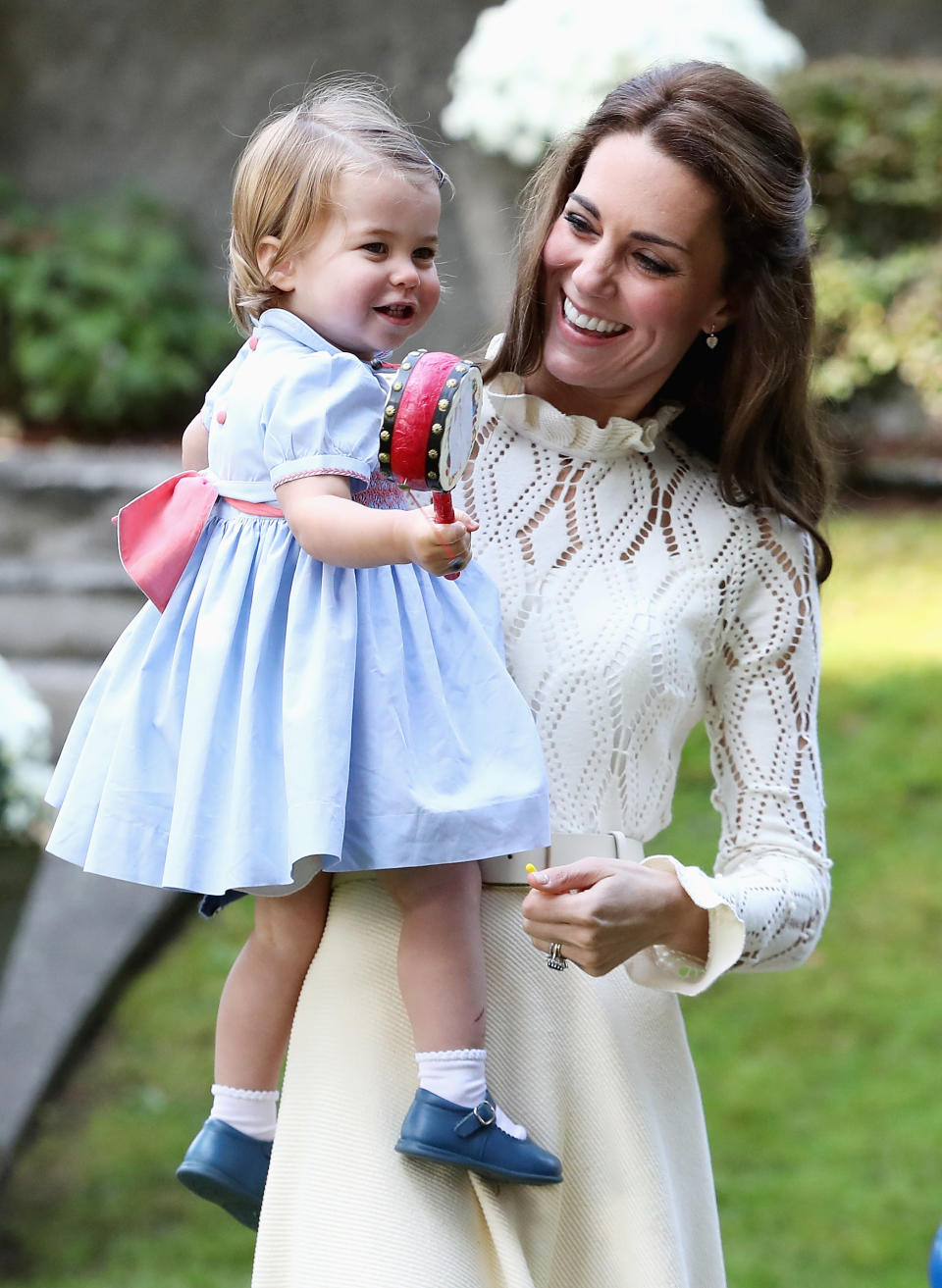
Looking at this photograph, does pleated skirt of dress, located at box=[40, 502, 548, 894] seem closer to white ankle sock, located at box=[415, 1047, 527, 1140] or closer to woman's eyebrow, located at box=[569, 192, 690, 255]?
white ankle sock, located at box=[415, 1047, 527, 1140]

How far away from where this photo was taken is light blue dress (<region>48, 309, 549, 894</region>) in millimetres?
1984

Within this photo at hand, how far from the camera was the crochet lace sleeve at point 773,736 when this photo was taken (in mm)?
2326

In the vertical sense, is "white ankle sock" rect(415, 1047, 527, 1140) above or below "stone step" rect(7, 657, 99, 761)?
above

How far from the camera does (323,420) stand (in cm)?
196

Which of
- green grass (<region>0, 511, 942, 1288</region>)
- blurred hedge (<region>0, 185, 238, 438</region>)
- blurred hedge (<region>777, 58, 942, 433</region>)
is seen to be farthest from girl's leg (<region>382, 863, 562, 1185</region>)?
blurred hedge (<region>0, 185, 238, 438</region>)

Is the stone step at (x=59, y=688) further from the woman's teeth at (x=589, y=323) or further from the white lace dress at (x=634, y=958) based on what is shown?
the woman's teeth at (x=589, y=323)

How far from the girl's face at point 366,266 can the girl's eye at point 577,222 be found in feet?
0.92

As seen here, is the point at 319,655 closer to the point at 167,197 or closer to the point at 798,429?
the point at 798,429

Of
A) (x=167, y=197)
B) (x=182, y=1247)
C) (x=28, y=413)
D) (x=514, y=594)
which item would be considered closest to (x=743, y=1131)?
(x=182, y=1247)

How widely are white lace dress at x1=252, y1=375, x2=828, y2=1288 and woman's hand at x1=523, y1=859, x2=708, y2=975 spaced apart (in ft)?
0.23

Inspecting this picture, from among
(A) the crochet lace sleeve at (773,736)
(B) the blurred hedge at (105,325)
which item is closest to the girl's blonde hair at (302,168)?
(A) the crochet lace sleeve at (773,736)

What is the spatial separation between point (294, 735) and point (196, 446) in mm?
506

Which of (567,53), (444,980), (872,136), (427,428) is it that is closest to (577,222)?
(427,428)

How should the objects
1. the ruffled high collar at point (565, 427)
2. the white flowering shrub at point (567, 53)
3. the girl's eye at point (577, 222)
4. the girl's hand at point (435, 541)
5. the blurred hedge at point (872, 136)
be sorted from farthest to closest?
the blurred hedge at point (872, 136)
the white flowering shrub at point (567, 53)
the ruffled high collar at point (565, 427)
the girl's eye at point (577, 222)
the girl's hand at point (435, 541)
